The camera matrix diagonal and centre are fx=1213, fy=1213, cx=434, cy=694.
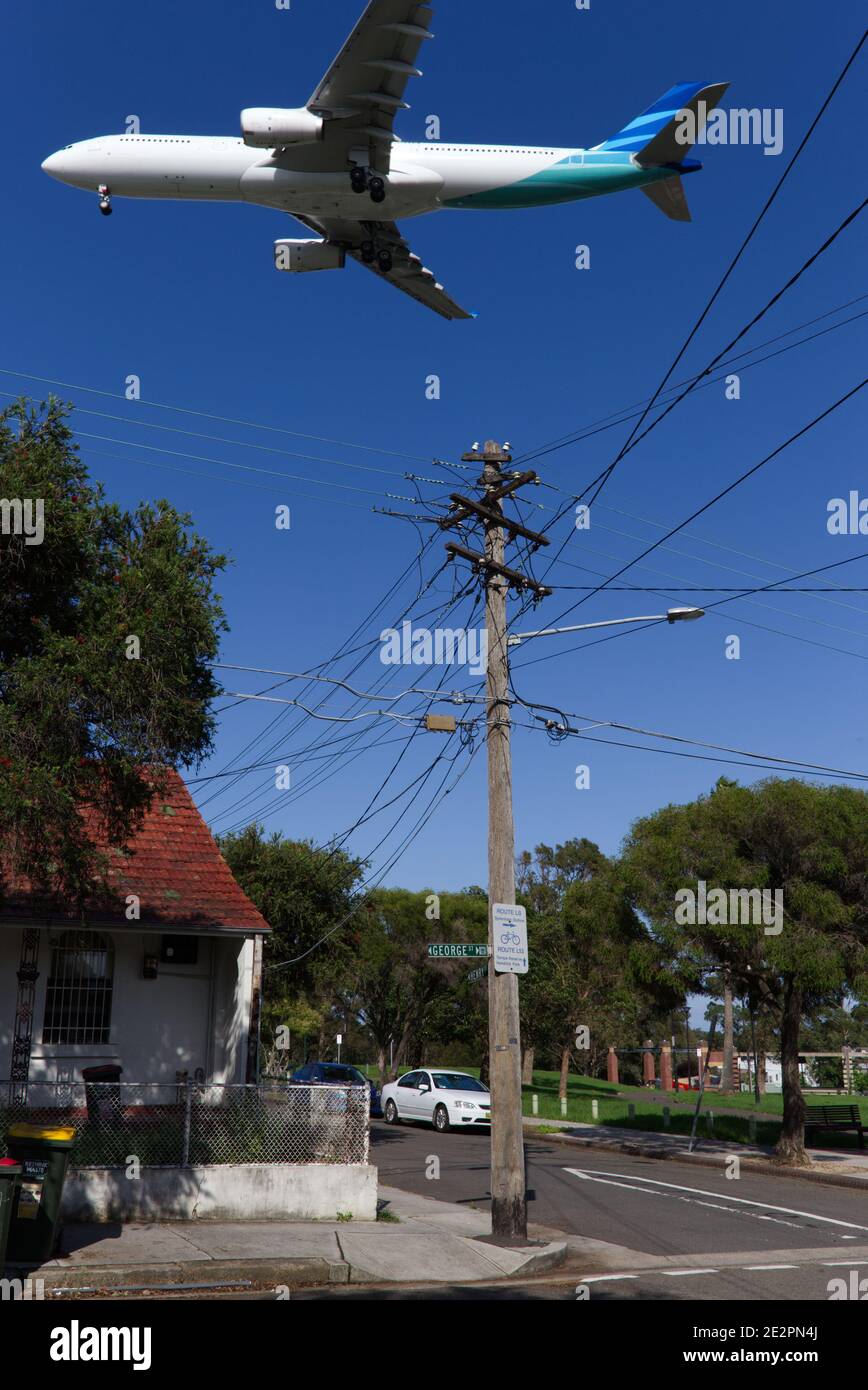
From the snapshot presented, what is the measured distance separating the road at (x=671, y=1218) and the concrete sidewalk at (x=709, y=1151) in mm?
386

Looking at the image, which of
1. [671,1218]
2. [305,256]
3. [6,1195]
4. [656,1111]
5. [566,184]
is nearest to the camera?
[6,1195]

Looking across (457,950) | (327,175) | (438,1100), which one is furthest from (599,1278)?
(438,1100)

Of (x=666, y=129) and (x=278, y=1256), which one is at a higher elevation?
(x=666, y=129)

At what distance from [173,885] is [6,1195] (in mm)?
9851

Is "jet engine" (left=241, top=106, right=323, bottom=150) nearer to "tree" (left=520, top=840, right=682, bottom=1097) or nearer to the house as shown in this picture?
the house

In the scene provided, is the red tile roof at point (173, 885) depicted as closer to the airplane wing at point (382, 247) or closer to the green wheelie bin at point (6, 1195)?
the green wheelie bin at point (6, 1195)

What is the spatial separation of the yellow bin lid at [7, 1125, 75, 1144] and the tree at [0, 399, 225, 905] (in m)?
2.71

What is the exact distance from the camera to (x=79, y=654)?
42.3 feet

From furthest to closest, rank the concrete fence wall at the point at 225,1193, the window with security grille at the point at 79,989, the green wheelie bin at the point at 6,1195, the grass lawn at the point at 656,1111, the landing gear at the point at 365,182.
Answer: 1. the grass lawn at the point at 656,1111
2. the window with security grille at the point at 79,989
3. the landing gear at the point at 365,182
4. the concrete fence wall at the point at 225,1193
5. the green wheelie bin at the point at 6,1195

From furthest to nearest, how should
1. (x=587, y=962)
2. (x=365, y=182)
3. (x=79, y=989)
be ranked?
(x=587, y=962), (x=79, y=989), (x=365, y=182)

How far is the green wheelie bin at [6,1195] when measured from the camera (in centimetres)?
1017

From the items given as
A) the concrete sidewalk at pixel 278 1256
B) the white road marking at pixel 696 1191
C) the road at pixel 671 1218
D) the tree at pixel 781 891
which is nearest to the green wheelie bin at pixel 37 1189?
the concrete sidewalk at pixel 278 1256

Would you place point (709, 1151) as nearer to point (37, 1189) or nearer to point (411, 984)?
point (37, 1189)

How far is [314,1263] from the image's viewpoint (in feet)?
38.9
